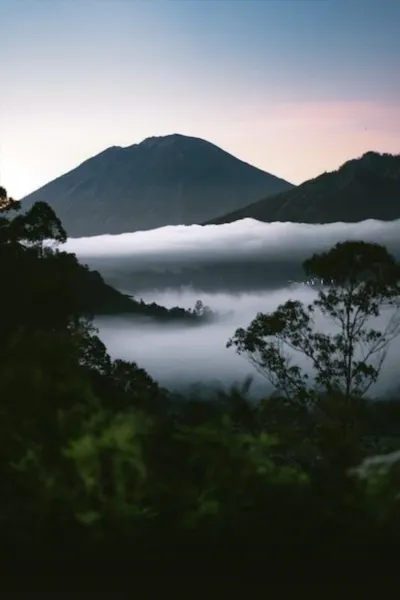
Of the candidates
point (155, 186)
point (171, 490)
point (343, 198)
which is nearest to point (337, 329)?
point (343, 198)

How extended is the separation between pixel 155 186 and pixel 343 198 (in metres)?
0.89

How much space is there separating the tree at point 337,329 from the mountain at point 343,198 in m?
0.18

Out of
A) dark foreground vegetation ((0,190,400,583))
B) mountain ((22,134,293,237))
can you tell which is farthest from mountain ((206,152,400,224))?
dark foreground vegetation ((0,190,400,583))

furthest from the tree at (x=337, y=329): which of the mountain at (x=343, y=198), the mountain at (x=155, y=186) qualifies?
the mountain at (x=155, y=186)

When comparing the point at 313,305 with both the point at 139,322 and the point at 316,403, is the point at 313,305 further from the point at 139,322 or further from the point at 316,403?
the point at 139,322

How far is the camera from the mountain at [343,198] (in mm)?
2955

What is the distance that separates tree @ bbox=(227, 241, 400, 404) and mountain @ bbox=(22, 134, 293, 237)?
52 cm

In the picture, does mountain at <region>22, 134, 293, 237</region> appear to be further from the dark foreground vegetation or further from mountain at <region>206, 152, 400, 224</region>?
the dark foreground vegetation

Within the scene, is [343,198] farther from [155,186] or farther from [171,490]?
[171,490]

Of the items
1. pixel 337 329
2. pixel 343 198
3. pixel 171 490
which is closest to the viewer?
pixel 171 490

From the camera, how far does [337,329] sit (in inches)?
112

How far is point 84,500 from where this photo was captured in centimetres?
157

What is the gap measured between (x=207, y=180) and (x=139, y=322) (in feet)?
2.97

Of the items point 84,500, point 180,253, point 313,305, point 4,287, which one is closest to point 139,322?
point 180,253
